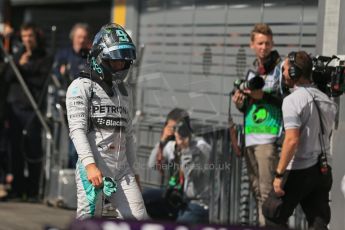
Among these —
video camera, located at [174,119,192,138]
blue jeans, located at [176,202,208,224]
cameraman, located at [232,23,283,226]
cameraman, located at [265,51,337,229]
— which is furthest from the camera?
video camera, located at [174,119,192,138]

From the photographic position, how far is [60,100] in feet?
35.3

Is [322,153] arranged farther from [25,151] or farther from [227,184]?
[25,151]

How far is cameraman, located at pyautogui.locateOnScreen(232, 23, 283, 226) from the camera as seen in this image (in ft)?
27.4

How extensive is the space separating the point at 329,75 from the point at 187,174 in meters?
2.20

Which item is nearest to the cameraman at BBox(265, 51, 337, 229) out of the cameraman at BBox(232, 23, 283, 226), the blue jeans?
the cameraman at BBox(232, 23, 283, 226)

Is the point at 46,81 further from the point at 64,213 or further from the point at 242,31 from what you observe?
the point at 242,31

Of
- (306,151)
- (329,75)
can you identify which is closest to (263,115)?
(329,75)

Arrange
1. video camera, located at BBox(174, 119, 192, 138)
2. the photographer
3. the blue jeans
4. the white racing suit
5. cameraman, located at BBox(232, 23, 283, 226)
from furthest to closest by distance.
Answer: video camera, located at BBox(174, 119, 192, 138) → the photographer → the blue jeans → cameraman, located at BBox(232, 23, 283, 226) → the white racing suit

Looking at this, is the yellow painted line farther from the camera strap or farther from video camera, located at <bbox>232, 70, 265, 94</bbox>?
the camera strap

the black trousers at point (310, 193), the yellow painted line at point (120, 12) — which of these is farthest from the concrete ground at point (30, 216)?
the yellow painted line at point (120, 12)

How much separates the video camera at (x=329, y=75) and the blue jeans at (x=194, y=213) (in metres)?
2.08

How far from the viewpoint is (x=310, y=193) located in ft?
24.6

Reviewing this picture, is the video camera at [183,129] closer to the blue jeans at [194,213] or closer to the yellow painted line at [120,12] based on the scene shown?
the blue jeans at [194,213]

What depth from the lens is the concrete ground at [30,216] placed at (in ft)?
31.4
